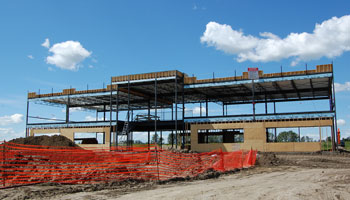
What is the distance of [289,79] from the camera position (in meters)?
37.2

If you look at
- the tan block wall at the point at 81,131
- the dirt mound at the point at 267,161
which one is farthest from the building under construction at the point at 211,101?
the dirt mound at the point at 267,161

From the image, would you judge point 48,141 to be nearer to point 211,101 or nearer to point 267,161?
point 267,161

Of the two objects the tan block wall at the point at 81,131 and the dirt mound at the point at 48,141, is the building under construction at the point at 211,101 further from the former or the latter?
the dirt mound at the point at 48,141

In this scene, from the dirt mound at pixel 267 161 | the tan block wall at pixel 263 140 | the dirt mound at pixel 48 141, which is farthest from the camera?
the tan block wall at pixel 263 140

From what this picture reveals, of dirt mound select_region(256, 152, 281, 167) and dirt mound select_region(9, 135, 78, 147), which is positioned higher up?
dirt mound select_region(9, 135, 78, 147)

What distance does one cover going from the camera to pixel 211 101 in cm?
5162

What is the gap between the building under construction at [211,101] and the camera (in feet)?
121

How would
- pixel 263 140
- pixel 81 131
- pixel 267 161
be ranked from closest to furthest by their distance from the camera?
pixel 267 161 → pixel 263 140 → pixel 81 131

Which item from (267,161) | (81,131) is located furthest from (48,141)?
(81,131)

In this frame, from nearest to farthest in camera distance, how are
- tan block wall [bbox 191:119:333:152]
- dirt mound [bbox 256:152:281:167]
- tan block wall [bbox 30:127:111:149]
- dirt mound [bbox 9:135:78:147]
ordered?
dirt mound [bbox 256:152:281:167]
dirt mound [bbox 9:135:78:147]
tan block wall [bbox 191:119:333:152]
tan block wall [bbox 30:127:111:149]

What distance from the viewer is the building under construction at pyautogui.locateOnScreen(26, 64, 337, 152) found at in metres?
36.8

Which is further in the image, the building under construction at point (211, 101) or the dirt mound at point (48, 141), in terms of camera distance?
the building under construction at point (211, 101)

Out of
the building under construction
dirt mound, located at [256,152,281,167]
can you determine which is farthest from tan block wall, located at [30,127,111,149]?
dirt mound, located at [256,152,281,167]

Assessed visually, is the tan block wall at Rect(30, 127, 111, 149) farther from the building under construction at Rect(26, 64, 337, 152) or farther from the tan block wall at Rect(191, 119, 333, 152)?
the tan block wall at Rect(191, 119, 333, 152)
